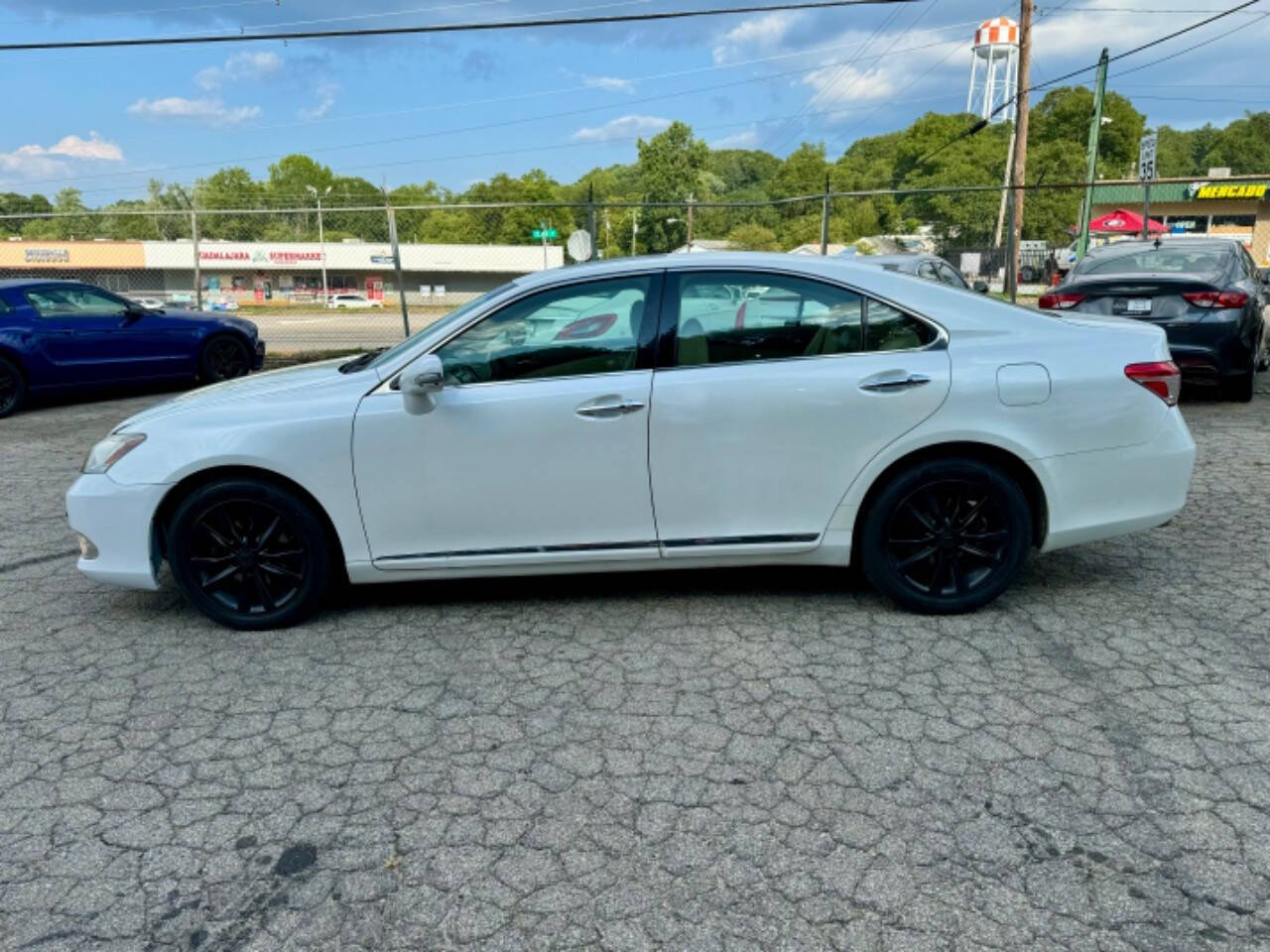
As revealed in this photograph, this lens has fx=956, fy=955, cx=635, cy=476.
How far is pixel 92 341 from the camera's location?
10.5m

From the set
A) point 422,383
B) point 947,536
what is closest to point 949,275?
point 947,536

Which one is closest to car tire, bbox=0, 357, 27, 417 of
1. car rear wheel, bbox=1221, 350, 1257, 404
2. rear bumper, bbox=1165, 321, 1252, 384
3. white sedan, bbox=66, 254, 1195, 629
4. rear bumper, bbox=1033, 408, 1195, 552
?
white sedan, bbox=66, 254, 1195, 629

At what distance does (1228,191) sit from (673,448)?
6214cm

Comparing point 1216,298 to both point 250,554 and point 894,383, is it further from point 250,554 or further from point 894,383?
point 250,554

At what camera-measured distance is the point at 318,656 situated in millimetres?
3916

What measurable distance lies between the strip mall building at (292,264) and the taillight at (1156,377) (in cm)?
2746

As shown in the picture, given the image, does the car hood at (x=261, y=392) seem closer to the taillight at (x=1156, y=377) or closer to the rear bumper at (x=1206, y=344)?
the taillight at (x=1156, y=377)

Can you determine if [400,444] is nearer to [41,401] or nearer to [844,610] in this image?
[844,610]

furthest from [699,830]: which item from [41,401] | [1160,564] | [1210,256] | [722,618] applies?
[41,401]

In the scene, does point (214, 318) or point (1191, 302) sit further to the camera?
point (214, 318)

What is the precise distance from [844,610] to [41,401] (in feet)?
33.9

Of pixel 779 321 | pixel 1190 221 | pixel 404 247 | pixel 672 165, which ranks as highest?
pixel 672 165

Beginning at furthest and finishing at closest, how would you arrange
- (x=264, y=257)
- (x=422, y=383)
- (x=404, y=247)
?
1. (x=264, y=257)
2. (x=404, y=247)
3. (x=422, y=383)

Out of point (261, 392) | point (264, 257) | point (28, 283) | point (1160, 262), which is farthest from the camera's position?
point (264, 257)
